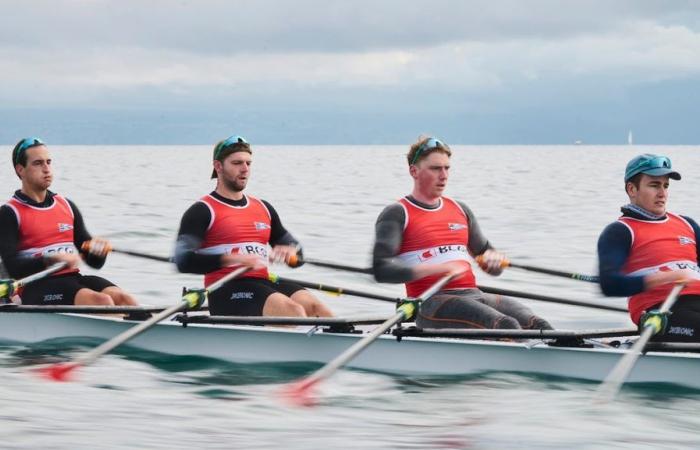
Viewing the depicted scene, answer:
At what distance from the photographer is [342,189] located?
150 ft

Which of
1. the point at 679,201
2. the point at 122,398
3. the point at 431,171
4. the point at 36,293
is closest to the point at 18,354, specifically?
the point at 36,293

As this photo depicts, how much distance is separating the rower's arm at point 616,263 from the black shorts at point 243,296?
9.89 ft

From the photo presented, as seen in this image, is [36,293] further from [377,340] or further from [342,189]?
[342,189]

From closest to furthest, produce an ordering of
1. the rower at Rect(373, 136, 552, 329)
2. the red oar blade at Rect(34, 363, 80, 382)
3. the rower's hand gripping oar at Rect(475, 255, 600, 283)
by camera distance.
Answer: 1. the red oar blade at Rect(34, 363, 80, 382)
2. the rower at Rect(373, 136, 552, 329)
3. the rower's hand gripping oar at Rect(475, 255, 600, 283)

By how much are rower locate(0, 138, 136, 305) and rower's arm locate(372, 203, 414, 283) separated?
267 centimetres

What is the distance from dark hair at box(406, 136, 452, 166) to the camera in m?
9.51

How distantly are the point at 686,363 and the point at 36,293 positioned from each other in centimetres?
600

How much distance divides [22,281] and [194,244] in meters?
1.75

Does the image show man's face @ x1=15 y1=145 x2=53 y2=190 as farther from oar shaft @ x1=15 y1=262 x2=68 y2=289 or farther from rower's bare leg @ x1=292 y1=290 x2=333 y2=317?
rower's bare leg @ x1=292 y1=290 x2=333 y2=317

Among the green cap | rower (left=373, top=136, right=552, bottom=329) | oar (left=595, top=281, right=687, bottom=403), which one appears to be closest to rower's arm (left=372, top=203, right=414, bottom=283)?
rower (left=373, top=136, right=552, bottom=329)

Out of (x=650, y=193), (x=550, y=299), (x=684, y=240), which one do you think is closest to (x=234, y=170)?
(x=550, y=299)

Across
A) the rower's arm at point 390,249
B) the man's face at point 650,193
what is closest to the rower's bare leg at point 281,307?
the rower's arm at point 390,249

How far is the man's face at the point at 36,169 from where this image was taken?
1074 cm

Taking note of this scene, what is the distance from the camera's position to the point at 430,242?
9594 mm
